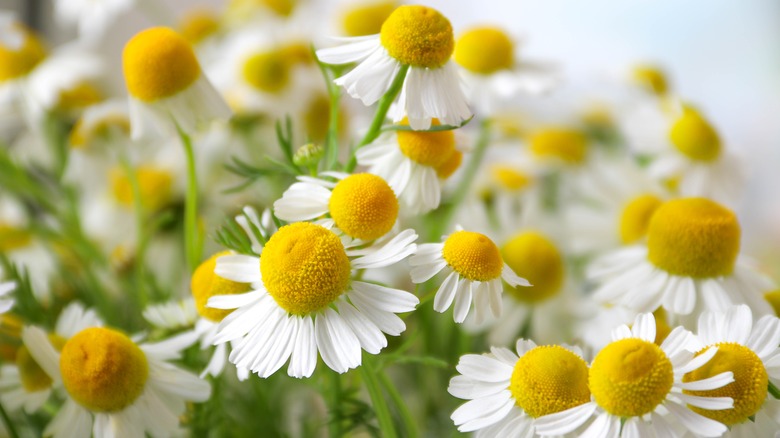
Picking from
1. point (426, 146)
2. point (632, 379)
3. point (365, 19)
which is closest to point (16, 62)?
point (365, 19)

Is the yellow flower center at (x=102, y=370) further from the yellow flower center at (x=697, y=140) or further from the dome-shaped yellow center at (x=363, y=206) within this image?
the yellow flower center at (x=697, y=140)

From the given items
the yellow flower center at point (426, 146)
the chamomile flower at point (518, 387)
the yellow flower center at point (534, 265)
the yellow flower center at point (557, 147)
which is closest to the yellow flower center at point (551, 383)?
the chamomile flower at point (518, 387)

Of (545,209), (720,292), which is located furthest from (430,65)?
(545,209)

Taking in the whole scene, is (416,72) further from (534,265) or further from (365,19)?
(365,19)

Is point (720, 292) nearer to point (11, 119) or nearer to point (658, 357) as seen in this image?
point (658, 357)

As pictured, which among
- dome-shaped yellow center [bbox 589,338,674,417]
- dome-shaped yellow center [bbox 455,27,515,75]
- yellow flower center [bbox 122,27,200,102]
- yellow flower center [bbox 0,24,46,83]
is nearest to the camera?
dome-shaped yellow center [bbox 589,338,674,417]

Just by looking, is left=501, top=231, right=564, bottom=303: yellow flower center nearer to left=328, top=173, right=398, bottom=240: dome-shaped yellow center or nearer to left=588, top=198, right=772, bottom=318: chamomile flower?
left=588, top=198, right=772, bottom=318: chamomile flower

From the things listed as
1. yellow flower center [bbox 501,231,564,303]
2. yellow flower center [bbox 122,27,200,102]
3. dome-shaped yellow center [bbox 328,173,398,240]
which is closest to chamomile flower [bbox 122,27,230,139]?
yellow flower center [bbox 122,27,200,102]
